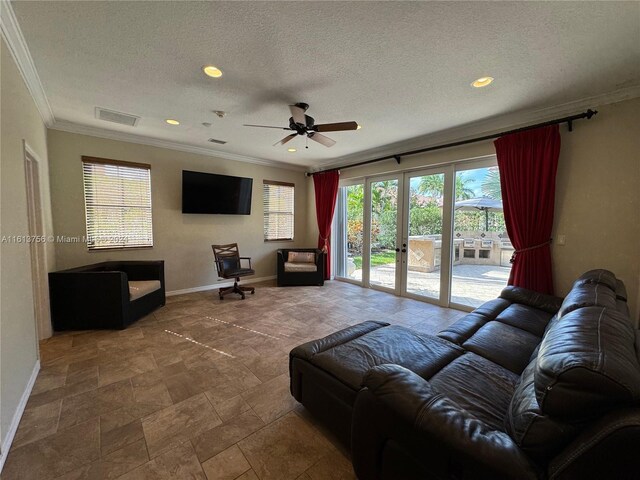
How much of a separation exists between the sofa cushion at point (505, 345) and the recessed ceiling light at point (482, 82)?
227 cm

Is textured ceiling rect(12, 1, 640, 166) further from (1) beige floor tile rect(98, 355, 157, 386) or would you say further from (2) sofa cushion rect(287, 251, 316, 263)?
(2) sofa cushion rect(287, 251, 316, 263)

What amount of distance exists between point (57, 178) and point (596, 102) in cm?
674

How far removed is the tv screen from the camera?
4.67 metres

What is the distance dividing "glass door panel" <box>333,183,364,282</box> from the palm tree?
2256mm

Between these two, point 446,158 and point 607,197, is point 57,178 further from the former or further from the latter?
point 607,197

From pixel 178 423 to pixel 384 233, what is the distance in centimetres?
414

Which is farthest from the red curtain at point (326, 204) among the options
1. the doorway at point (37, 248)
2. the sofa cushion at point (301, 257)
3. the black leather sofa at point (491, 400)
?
the doorway at point (37, 248)

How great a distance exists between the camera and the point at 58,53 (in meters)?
2.11

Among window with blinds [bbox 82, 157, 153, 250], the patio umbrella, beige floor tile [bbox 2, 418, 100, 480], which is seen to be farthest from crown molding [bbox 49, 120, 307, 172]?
beige floor tile [bbox 2, 418, 100, 480]

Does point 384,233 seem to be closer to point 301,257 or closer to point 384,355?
point 301,257

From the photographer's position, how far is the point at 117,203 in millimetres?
4141

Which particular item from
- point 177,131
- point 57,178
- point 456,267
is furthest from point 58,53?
point 456,267

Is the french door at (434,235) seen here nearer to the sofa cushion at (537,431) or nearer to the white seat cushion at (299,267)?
the white seat cushion at (299,267)

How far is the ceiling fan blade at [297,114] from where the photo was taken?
2717 mm
